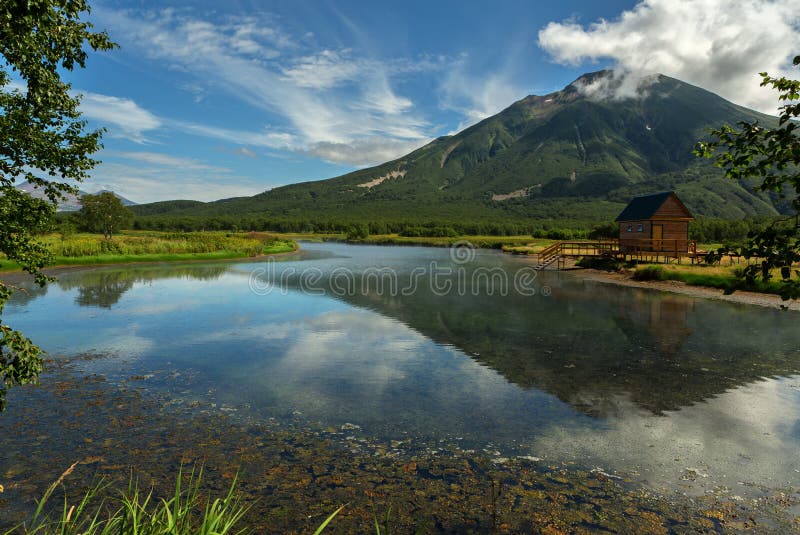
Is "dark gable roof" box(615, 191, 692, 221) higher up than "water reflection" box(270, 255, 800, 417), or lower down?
higher up

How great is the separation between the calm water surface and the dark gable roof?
25282 mm

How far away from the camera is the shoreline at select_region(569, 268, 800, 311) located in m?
28.5

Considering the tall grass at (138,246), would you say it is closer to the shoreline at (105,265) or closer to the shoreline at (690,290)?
the shoreline at (105,265)

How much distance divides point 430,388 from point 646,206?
53709 mm

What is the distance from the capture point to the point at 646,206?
5669 centimetres

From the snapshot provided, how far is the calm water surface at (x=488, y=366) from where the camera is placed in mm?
10148

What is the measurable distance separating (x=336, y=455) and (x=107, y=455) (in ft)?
14.8

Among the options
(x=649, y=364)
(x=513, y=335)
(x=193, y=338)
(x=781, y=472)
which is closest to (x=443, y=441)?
(x=781, y=472)

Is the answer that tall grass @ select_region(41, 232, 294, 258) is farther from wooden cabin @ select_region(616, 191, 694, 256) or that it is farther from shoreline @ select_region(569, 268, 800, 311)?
wooden cabin @ select_region(616, 191, 694, 256)

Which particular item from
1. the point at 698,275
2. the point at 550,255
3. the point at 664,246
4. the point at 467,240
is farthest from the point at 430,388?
the point at 467,240

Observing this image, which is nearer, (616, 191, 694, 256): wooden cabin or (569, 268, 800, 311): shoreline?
(569, 268, 800, 311): shoreline

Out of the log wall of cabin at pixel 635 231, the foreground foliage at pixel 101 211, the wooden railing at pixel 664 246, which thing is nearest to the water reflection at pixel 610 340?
the wooden railing at pixel 664 246

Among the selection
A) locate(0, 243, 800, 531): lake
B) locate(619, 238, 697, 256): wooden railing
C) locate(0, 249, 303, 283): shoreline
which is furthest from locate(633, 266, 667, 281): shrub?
locate(0, 249, 303, 283): shoreline

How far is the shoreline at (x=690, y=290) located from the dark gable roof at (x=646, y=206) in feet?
31.7
